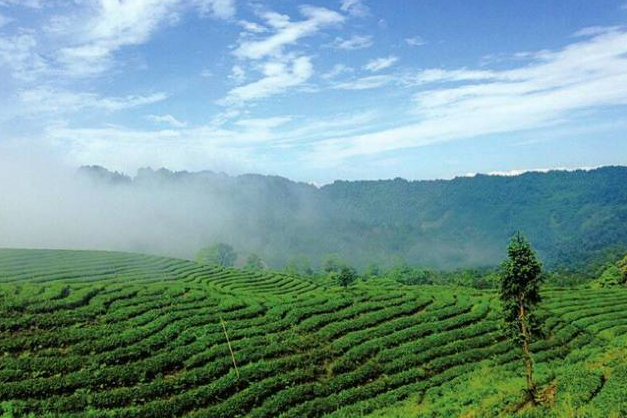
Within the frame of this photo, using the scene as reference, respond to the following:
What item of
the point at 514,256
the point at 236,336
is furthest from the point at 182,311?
the point at 514,256

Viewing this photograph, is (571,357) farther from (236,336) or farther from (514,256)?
(236,336)

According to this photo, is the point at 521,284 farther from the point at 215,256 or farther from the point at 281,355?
the point at 215,256

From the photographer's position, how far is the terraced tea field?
1169 inches

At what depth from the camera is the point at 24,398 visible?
28.8m

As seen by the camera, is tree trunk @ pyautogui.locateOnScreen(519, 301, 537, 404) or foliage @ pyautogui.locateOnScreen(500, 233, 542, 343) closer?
tree trunk @ pyautogui.locateOnScreen(519, 301, 537, 404)

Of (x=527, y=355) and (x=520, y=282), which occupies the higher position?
(x=520, y=282)

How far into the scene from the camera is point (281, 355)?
128 feet

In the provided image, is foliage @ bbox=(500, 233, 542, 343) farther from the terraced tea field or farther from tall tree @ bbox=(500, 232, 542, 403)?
the terraced tea field

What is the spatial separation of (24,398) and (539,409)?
31592mm

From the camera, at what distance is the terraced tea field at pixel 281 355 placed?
29.7m

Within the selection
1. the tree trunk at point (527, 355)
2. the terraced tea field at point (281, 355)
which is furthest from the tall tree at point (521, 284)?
the terraced tea field at point (281, 355)

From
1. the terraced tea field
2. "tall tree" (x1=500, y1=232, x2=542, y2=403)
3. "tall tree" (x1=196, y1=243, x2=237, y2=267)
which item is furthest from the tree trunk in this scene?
"tall tree" (x1=196, y1=243, x2=237, y2=267)

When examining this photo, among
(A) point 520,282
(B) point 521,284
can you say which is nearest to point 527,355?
(B) point 521,284

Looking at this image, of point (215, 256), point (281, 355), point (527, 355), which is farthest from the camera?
point (215, 256)
